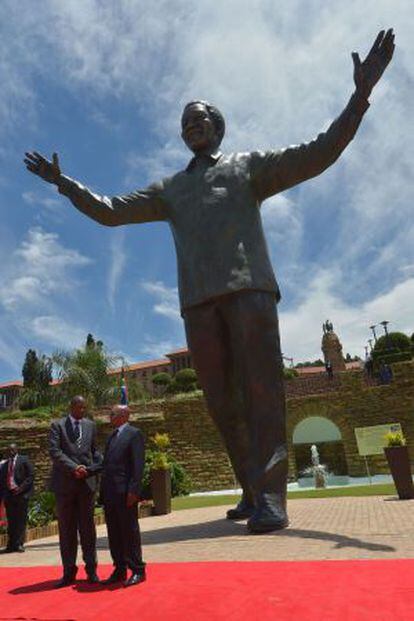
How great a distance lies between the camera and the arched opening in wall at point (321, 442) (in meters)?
22.5

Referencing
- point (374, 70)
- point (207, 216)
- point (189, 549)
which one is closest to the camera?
point (189, 549)

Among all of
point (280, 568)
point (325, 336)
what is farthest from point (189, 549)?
point (325, 336)

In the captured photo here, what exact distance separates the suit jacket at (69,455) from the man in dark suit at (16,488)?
3350mm

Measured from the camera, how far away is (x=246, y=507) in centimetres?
617

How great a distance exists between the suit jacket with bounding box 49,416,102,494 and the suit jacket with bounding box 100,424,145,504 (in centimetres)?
26

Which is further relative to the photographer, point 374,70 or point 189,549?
point 374,70

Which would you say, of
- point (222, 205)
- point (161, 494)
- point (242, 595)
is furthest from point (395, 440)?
point (242, 595)

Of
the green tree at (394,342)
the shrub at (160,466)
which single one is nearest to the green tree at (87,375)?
the shrub at (160,466)

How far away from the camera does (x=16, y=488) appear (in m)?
7.31

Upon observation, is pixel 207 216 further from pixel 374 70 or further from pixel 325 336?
pixel 325 336

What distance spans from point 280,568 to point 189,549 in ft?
4.64

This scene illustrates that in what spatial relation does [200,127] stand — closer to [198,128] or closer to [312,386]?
[198,128]

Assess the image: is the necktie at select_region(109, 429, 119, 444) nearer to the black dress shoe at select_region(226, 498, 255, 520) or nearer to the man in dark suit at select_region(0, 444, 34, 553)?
the black dress shoe at select_region(226, 498, 255, 520)

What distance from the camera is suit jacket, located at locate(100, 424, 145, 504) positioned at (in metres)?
3.75
